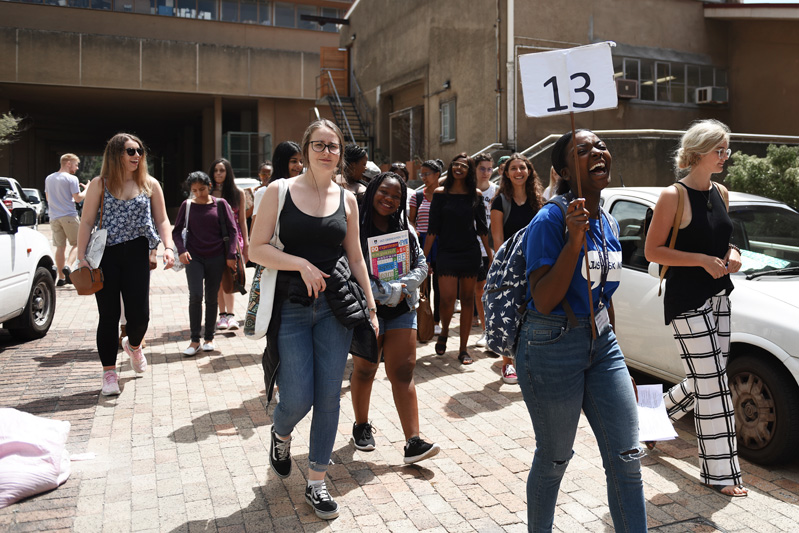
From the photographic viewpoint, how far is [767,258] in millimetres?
5402

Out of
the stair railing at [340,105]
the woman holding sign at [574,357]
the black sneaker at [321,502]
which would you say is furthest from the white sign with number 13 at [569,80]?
the stair railing at [340,105]

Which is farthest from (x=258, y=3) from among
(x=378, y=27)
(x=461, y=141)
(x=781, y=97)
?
(x=781, y=97)

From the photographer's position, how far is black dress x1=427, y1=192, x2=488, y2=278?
7273mm

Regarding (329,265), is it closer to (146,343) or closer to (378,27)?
(146,343)

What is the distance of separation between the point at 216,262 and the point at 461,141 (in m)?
13.4

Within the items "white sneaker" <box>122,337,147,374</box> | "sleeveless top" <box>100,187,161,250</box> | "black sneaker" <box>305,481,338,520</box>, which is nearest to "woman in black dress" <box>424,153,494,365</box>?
"sleeveless top" <box>100,187,161,250</box>

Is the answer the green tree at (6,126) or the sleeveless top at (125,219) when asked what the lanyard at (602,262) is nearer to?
the sleeveless top at (125,219)

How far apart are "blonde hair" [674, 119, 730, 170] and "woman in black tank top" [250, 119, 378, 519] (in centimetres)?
204

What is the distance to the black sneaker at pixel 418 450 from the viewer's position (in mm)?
4586

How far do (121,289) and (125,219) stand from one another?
1.97 ft

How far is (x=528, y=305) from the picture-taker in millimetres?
3084

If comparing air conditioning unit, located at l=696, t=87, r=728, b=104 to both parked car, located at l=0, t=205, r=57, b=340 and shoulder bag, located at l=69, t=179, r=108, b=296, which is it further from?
shoulder bag, located at l=69, t=179, r=108, b=296

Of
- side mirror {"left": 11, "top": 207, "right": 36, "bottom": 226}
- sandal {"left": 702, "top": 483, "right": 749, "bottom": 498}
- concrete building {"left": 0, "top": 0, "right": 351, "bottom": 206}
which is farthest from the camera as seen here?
concrete building {"left": 0, "top": 0, "right": 351, "bottom": 206}

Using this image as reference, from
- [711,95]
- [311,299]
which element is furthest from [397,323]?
[711,95]
